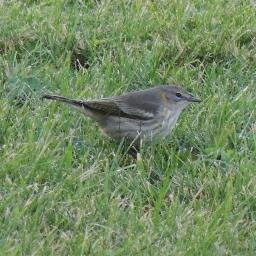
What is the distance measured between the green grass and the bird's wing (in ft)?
0.66

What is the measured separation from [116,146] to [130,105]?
32cm

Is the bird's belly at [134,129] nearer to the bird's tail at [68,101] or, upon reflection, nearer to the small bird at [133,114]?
the small bird at [133,114]

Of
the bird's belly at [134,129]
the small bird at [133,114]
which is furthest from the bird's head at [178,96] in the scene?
the bird's belly at [134,129]

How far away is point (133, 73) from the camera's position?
7.32 meters

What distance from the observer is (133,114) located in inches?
257

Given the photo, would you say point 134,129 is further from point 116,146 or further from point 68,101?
point 68,101

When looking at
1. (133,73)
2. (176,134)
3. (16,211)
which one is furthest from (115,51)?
(16,211)

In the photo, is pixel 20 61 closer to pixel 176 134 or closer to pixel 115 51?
pixel 115 51

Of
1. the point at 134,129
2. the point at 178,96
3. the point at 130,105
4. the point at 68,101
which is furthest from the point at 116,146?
the point at 178,96

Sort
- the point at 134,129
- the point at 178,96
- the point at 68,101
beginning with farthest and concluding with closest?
the point at 178,96 < the point at 134,129 < the point at 68,101

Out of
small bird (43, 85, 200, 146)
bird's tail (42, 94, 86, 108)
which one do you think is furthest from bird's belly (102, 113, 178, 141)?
bird's tail (42, 94, 86, 108)

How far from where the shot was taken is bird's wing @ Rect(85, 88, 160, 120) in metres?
6.44

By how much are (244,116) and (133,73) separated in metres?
0.96

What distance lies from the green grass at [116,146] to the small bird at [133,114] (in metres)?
0.11
